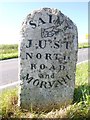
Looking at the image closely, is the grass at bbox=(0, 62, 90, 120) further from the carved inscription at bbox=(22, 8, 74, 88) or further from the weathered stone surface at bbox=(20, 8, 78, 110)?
the carved inscription at bbox=(22, 8, 74, 88)

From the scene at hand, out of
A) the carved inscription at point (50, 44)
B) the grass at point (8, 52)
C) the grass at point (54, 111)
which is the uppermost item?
the carved inscription at point (50, 44)

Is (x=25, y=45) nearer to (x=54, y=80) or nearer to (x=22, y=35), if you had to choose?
(x=22, y=35)

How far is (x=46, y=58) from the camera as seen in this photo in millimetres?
5902

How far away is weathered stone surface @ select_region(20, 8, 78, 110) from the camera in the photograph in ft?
19.3

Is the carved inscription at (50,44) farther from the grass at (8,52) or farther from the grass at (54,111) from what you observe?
the grass at (8,52)

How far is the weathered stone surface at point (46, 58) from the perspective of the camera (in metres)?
5.88

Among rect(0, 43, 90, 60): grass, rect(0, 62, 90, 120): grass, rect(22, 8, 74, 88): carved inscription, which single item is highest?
rect(22, 8, 74, 88): carved inscription

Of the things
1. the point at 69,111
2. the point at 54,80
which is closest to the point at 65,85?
the point at 54,80

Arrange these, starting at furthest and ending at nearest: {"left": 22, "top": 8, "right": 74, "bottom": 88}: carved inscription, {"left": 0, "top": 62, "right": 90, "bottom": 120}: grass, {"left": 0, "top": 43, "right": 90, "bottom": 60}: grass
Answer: {"left": 0, "top": 43, "right": 90, "bottom": 60}: grass → {"left": 22, "top": 8, "right": 74, "bottom": 88}: carved inscription → {"left": 0, "top": 62, "right": 90, "bottom": 120}: grass

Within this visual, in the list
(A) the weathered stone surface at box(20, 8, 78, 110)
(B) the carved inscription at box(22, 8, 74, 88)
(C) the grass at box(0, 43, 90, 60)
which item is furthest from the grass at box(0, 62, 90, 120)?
(C) the grass at box(0, 43, 90, 60)

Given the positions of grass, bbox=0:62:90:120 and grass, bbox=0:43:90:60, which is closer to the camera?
grass, bbox=0:62:90:120

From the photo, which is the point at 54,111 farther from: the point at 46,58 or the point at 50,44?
the point at 50,44

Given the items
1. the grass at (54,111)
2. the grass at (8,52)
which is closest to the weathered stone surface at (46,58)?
the grass at (54,111)

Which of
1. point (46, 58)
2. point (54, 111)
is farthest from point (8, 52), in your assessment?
point (54, 111)
